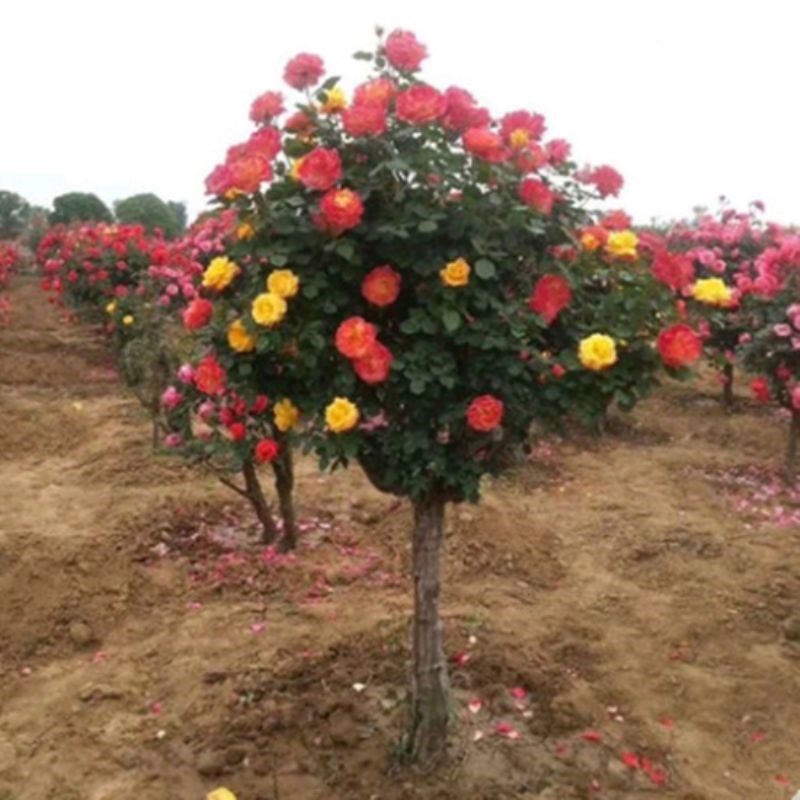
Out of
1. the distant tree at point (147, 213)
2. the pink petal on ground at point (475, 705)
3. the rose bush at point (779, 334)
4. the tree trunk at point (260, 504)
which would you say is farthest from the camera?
the distant tree at point (147, 213)

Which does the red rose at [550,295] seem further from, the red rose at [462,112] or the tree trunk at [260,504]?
the tree trunk at [260,504]

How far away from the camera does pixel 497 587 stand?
5.64m

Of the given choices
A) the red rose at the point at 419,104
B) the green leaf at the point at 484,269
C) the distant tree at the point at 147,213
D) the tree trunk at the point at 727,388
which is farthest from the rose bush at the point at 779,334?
the distant tree at the point at 147,213

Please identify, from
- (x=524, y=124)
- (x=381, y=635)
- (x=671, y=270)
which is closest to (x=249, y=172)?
(x=524, y=124)

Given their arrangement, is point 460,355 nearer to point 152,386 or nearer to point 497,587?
point 497,587

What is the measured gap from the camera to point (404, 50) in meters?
2.85

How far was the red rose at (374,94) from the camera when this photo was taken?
109 inches

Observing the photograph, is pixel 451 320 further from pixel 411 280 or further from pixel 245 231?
pixel 245 231

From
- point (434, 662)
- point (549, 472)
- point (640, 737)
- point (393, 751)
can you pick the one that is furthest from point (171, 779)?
point (549, 472)

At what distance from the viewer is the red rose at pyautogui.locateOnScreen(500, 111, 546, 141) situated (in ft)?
9.70

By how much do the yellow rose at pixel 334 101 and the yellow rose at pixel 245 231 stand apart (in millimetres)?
462

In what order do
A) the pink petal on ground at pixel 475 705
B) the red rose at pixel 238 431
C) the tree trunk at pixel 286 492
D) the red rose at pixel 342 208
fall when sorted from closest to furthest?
1. the red rose at pixel 342 208
2. the pink petal on ground at pixel 475 705
3. the red rose at pixel 238 431
4. the tree trunk at pixel 286 492

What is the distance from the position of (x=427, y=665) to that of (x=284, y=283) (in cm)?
187

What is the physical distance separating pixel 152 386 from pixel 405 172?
510 centimetres
